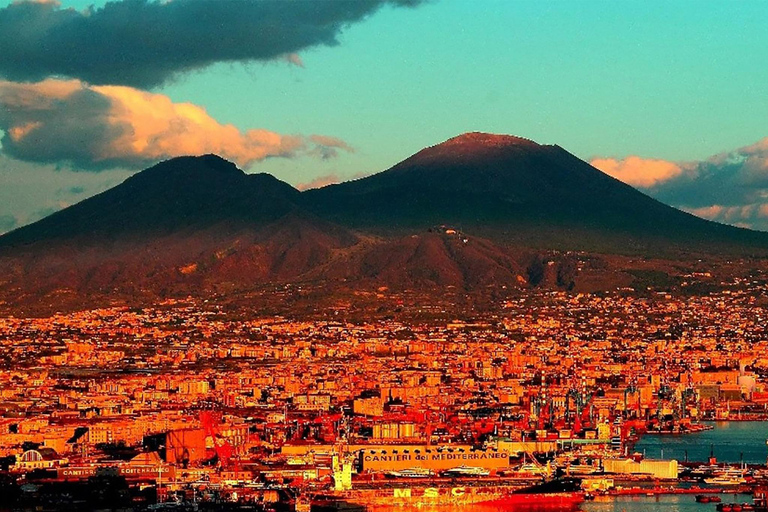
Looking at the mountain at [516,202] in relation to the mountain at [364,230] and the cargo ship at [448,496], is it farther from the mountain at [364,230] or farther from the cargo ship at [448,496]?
the cargo ship at [448,496]

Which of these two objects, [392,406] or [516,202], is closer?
[392,406]

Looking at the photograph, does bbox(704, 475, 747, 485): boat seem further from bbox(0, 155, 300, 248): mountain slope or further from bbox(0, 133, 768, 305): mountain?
bbox(0, 155, 300, 248): mountain slope

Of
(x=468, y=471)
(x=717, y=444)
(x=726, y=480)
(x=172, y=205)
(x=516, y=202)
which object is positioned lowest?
(x=726, y=480)

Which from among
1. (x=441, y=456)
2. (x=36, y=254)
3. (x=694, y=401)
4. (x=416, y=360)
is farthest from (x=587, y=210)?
(x=441, y=456)

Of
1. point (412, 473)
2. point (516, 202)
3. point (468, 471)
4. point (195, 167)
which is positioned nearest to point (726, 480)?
point (468, 471)

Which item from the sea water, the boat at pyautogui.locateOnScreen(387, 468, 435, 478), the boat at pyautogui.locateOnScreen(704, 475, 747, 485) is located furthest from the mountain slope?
the boat at pyautogui.locateOnScreen(704, 475, 747, 485)

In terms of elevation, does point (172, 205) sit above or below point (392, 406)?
above

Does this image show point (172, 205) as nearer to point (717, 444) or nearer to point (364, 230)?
point (364, 230)
